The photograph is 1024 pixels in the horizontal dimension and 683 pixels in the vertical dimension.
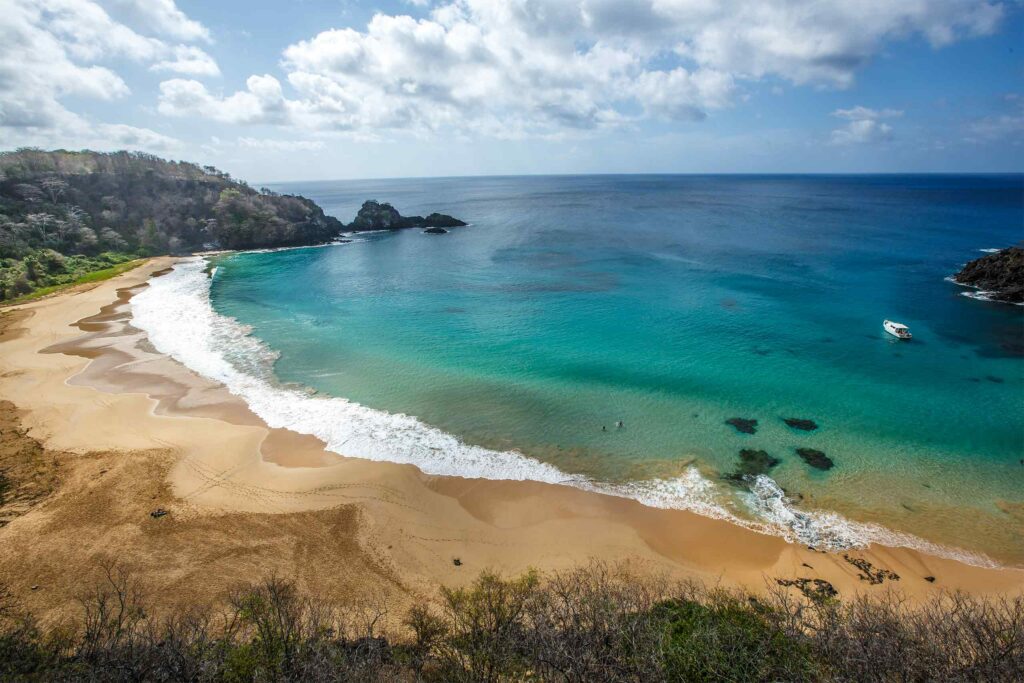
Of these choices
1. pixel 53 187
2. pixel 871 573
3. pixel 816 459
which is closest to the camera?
pixel 871 573

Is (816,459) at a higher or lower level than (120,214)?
lower

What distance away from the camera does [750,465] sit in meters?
26.3

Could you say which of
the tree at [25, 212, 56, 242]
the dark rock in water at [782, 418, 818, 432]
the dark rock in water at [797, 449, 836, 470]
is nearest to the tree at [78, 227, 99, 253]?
the tree at [25, 212, 56, 242]

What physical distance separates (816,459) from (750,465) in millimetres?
3882

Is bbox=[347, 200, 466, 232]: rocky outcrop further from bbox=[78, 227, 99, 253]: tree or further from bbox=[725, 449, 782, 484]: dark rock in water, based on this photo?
bbox=[725, 449, 782, 484]: dark rock in water

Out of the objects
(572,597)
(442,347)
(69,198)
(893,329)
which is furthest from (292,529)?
(69,198)

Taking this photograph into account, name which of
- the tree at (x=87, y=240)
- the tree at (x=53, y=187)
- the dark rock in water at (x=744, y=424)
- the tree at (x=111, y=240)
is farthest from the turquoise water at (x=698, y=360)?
the tree at (x=53, y=187)

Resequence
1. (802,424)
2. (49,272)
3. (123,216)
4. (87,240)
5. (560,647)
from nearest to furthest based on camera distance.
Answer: (560,647)
(802,424)
(49,272)
(87,240)
(123,216)

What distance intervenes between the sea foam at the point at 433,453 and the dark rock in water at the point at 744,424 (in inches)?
172

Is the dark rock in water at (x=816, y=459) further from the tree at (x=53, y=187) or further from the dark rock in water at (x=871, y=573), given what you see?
the tree at (x=53, y=187)

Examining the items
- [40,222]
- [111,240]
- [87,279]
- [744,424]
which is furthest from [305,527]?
[40,222]

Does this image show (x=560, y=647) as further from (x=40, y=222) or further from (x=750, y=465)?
(x=40, y=222)

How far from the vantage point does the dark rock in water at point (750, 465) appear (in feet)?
83.6

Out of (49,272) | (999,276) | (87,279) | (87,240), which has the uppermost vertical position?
(87,240)
